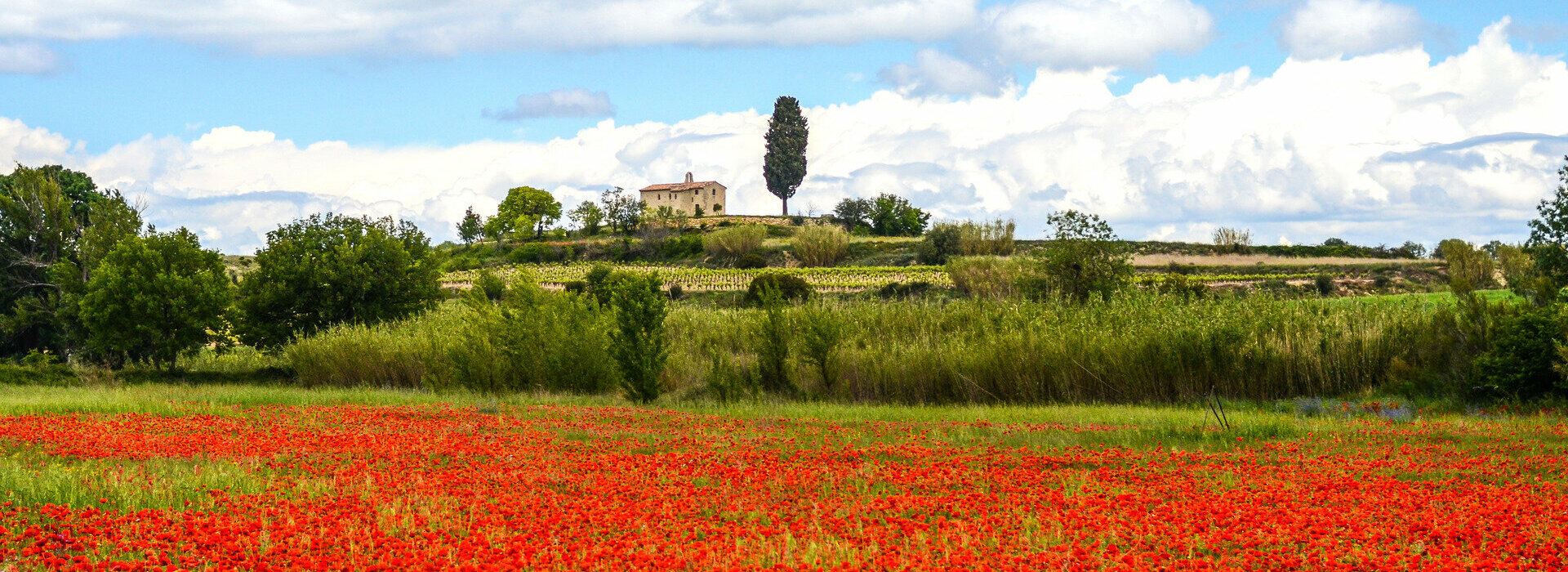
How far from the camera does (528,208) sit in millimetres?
115750

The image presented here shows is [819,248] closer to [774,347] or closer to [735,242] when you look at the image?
[735,242]

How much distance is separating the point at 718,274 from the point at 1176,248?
1291 inches

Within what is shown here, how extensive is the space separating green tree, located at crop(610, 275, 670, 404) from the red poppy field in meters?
5.92

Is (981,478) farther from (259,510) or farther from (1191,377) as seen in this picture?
(1191,377)

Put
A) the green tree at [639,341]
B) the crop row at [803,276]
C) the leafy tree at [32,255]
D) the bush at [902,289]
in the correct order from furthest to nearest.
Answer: the crop row at [803,276]
the bush at [902,289]
the leafy tree at [32,255]
the green tree at [639,341]

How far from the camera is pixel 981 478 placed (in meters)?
9.88

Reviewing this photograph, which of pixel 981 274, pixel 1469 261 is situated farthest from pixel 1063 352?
pixel 1469 261

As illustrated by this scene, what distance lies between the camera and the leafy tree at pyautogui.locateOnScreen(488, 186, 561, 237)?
374ft

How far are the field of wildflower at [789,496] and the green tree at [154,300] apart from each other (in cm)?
1982

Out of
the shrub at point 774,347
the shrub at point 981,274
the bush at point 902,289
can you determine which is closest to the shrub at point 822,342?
the shrub at point 774,347

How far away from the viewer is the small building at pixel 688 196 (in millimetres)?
124625

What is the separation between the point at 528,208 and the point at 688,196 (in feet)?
61.6

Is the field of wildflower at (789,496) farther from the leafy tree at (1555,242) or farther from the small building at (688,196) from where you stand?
the small building at (688,196)

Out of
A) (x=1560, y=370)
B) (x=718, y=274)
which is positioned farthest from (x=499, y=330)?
(x=718, y=274)
